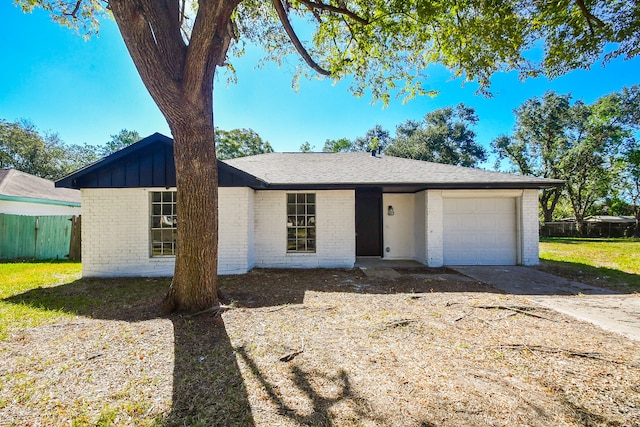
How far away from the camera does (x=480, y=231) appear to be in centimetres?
910

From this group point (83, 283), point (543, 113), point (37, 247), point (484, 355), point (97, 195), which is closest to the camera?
point (484, 355)

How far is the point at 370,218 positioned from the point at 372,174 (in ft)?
6.56

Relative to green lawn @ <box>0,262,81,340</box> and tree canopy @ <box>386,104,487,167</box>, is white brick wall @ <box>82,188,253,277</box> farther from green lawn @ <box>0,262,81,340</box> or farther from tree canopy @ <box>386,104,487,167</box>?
tree canopy @ <box>386,104,487,167</box>

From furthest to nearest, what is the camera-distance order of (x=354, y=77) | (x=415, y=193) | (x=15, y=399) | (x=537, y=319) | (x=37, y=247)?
(x=37, y=247)
(x=415, y=193)
(x=354, y=77)
(x=537, y=319)
(x=15, y=399)

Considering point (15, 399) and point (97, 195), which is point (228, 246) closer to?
point (97, 195)

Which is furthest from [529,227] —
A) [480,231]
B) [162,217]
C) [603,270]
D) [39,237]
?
[39,237]

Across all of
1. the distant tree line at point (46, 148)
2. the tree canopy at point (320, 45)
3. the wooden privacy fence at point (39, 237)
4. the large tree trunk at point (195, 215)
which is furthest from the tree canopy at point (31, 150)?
the large tree trunk at point (195, 215)

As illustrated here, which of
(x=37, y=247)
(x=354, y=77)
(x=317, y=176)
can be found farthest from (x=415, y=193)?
(x=37, y=247)

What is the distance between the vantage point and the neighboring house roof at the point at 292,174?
284 inches

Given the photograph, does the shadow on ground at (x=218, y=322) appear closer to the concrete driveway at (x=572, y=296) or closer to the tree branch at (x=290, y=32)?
the concrete driveway at (x=572, y=296)

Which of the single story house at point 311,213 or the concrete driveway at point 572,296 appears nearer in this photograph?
the concrete driveway at point 572,296

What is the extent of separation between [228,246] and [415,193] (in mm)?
6685

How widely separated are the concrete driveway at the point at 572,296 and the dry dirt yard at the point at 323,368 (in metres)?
0.45

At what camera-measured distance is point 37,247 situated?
10844 mm
